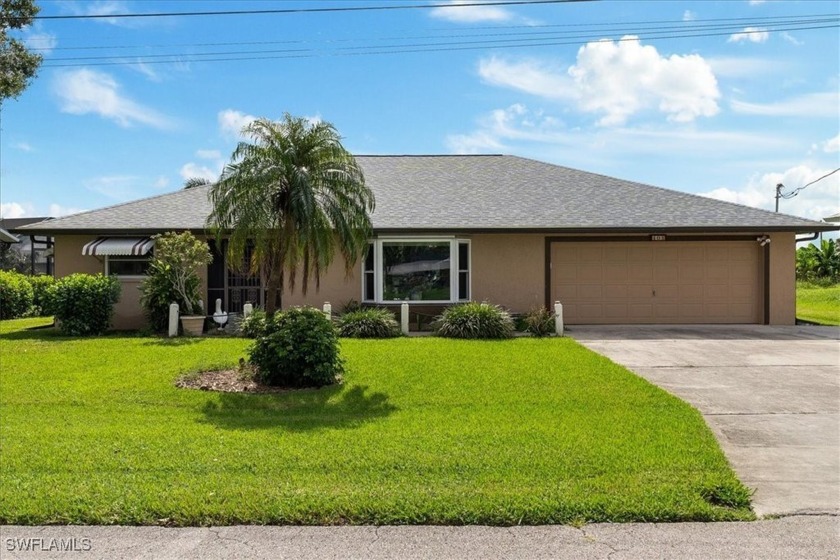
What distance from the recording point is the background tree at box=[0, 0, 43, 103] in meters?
15.8

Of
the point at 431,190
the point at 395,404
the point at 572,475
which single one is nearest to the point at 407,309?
the point at 431,190

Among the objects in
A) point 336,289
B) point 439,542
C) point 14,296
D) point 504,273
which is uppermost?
point 504,273

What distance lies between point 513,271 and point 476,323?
9.75 ft

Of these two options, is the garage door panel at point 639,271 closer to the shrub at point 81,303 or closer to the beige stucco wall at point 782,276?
the beige stucco wall at point 782,276

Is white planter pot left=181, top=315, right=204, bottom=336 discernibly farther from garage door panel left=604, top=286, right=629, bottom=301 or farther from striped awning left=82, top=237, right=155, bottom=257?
garage door panel left=604, top=286, right=629, bottom=301

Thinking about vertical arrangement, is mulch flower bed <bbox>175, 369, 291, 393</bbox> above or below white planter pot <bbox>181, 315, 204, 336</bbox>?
below

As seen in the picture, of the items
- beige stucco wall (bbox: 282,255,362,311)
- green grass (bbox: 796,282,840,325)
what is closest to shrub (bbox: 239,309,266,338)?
beige stucco wall (bbox: 282,255,362,311)

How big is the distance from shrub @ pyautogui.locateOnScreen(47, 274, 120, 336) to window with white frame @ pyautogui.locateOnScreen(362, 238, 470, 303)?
6.18 meters

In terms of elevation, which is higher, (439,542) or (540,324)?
(540,324)

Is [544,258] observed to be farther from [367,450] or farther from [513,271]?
[367,450]

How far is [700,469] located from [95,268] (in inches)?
597

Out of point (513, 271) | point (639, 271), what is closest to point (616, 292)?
point (639, 271)

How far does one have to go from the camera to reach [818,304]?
76.6 feet

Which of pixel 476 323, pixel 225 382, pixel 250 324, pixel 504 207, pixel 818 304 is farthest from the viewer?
pixel 818 304
